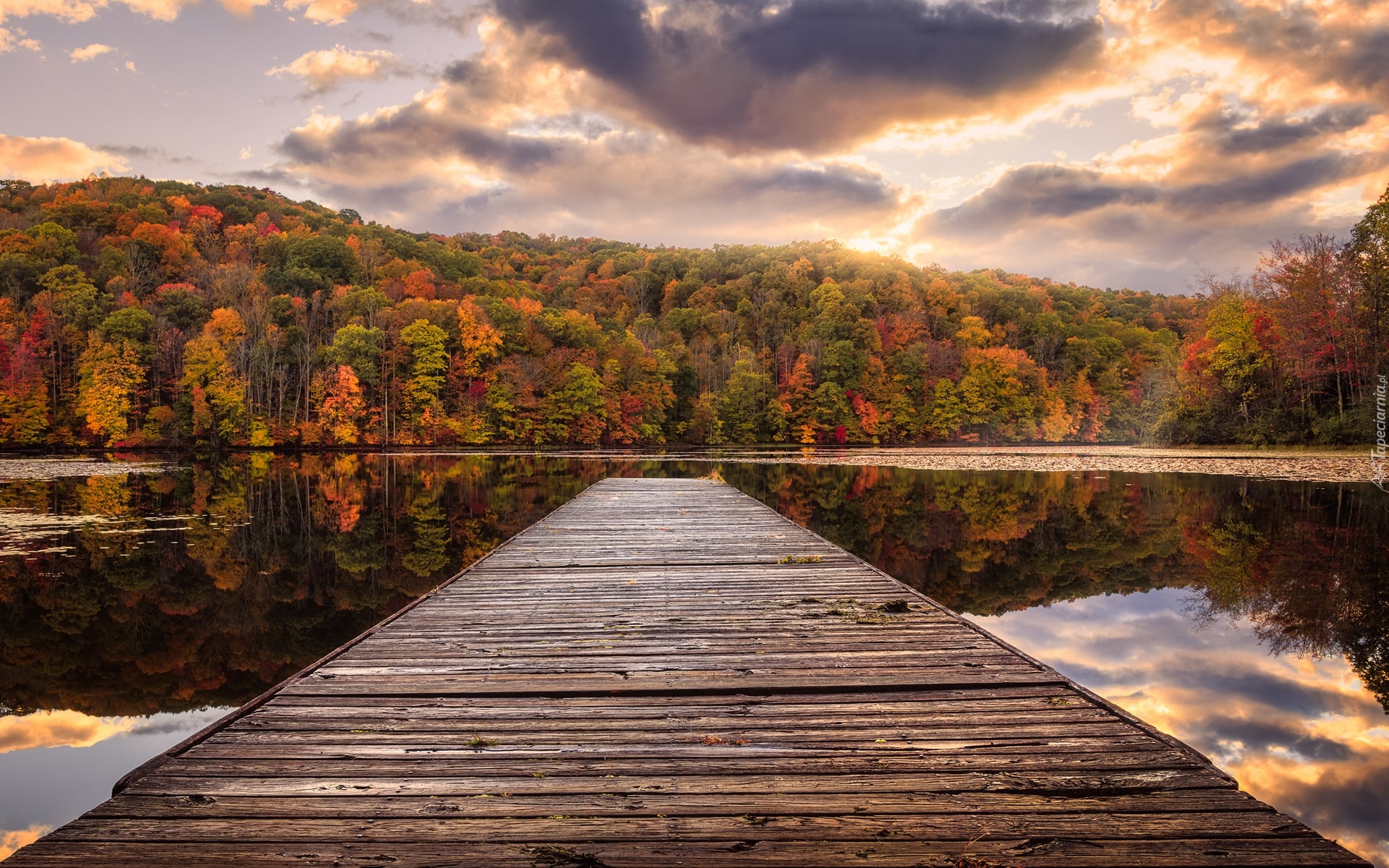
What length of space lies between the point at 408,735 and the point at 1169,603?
10.5 m

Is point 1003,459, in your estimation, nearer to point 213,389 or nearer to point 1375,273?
point 1375,273

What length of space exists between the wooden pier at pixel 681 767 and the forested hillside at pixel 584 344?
138ft

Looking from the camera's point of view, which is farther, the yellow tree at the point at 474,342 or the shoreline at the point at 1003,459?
the yellow tree at the point at 474,342

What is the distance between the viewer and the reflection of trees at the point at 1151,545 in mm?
8977

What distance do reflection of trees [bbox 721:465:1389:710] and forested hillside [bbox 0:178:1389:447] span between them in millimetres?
23768

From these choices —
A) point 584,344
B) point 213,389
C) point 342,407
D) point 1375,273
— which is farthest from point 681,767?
point 584,344

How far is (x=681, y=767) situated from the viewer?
3143mm

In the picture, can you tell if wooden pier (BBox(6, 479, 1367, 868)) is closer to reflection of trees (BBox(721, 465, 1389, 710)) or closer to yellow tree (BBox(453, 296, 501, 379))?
reflection of trees (BBox(721, 465, 1389, 710))

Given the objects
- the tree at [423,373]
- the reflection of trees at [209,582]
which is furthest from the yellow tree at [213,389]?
the reflection of trees at [209,582]


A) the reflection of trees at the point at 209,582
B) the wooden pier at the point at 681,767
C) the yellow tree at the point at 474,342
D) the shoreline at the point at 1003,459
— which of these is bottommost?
the reflection of trees at the point at 209,582

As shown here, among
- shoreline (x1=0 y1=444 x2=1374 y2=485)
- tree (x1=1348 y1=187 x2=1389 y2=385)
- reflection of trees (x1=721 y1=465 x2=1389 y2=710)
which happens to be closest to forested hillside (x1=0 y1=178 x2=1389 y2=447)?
tree (x1=1348 y1=187 x2=1389 y2=385)

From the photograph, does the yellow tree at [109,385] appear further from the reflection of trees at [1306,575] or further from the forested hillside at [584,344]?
the reflection of trees at [1306,575]

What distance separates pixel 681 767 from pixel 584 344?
6480 cm

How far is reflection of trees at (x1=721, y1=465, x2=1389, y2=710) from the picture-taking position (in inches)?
353
